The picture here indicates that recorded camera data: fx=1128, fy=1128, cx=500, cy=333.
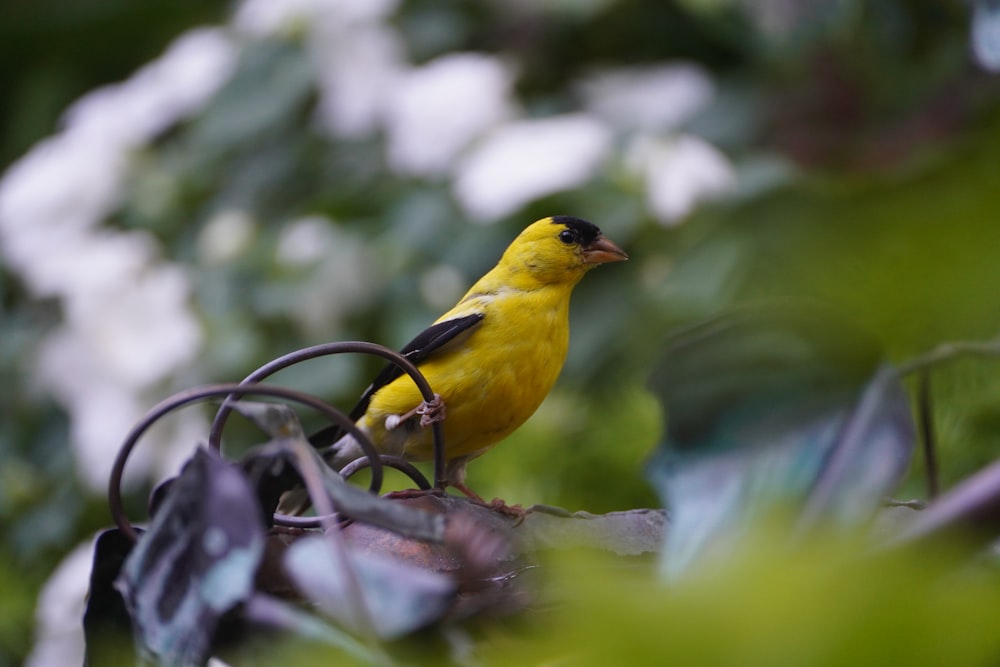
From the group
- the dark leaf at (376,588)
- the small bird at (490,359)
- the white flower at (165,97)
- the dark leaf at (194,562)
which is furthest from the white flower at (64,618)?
the dark leaf at (376,588)

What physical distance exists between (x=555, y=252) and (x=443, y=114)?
97cm

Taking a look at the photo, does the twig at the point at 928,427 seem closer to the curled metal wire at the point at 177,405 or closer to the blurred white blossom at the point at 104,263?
the curled metal wire at the point at 177,405

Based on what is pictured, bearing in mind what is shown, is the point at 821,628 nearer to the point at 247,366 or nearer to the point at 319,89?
the point at 247,366

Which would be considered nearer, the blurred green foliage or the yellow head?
the yellow head

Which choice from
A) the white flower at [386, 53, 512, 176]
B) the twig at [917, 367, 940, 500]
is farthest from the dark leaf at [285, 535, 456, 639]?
the white flower at [386, 53, 512, 176]

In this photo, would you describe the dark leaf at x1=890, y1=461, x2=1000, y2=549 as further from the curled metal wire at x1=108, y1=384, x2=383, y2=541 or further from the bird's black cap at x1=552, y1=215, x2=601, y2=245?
the bird's black cap at x1=552, y1=215, x2=601, y2=245

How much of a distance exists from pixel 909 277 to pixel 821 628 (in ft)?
0.40

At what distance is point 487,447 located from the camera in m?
1.40

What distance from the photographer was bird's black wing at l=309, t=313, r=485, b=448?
1383mm

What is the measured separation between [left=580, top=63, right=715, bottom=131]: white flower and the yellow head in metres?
0.99

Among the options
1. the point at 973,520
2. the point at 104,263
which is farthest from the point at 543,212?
the point at 973,520

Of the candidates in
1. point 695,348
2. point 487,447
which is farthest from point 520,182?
point 695,348

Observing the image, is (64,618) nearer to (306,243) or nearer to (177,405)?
(306,243)

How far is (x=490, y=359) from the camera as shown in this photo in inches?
55.1
